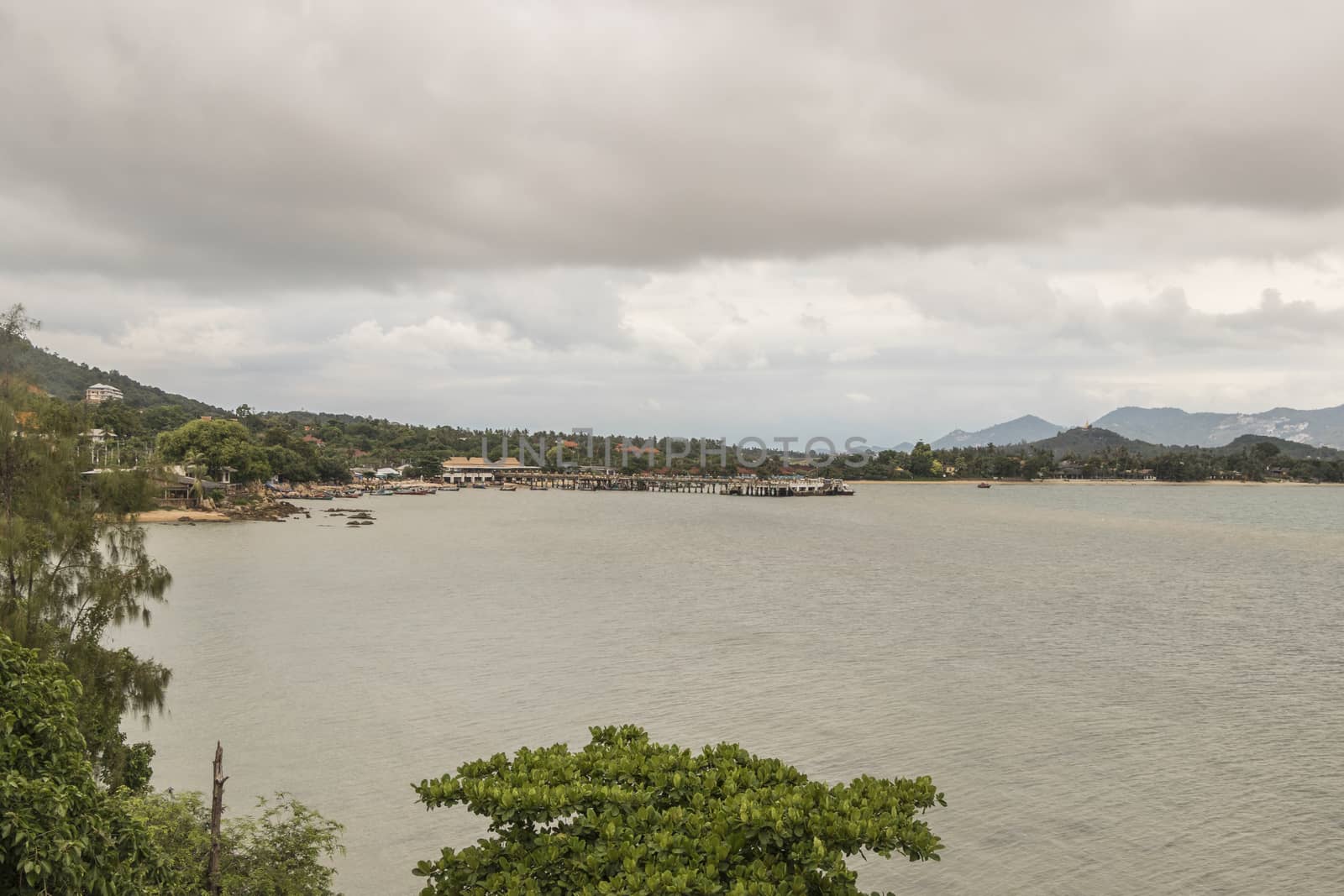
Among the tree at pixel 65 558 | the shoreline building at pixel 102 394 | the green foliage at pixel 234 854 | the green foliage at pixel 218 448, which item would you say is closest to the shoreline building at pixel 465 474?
the shoreline building at pixel 102 394

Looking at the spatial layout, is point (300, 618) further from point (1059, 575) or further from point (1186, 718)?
point (1059, 575)

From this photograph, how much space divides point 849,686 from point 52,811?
22.8m

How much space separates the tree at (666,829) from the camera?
730cm

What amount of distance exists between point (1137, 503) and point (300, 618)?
144148 millimetres

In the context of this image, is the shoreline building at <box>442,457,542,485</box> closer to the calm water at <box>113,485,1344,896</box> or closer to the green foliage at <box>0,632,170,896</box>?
the calm water at <box>113,485,1344,896</box>

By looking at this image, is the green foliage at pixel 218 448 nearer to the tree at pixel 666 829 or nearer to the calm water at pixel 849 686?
the calm water at pixel 849 686

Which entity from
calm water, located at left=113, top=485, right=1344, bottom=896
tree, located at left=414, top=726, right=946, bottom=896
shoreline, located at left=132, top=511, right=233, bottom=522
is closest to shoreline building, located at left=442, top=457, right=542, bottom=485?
shoreline, located at left=132, top=511, right=233, bottom=522

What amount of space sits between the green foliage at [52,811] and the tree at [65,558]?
27.5 feet

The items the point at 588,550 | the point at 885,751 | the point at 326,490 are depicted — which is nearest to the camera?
the point at 885,751

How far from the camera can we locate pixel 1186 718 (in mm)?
23969

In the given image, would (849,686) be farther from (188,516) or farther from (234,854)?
(188,516)

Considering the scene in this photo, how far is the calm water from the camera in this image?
16500 mm

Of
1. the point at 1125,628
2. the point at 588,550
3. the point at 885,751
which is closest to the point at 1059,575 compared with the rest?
the point at 1125,628

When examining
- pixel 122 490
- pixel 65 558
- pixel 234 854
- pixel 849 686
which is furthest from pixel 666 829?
pixel 849 686
